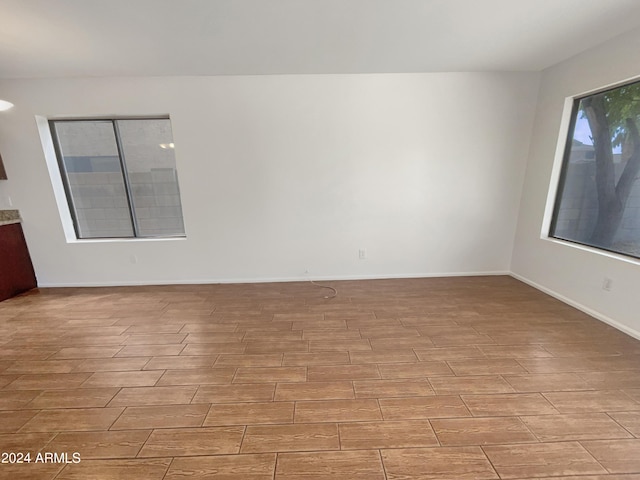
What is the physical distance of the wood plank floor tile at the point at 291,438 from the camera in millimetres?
1400

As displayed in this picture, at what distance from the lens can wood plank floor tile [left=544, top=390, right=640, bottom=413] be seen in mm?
1589

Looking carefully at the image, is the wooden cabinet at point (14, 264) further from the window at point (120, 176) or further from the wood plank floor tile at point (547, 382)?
the wood plank floor tile at point (547, 382)

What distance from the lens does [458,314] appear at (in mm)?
2717

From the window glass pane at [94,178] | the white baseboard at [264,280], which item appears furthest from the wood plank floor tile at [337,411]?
the window glass pane at [94,178]

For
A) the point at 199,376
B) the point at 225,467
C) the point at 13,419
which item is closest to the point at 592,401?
the point at 225,467

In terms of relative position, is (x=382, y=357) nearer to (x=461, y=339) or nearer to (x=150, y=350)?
(x=461, y=339)

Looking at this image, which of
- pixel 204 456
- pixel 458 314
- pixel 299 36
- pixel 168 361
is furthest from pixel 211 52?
pixel 458 314

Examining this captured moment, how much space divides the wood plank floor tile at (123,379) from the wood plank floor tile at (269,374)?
608mm

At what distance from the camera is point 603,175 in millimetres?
2637

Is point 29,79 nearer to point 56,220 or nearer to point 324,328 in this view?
point 56,220

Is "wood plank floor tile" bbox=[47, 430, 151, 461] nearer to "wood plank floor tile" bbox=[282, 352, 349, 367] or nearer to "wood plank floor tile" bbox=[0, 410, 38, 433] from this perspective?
"wood plank floor tile" bbox=[0, 410, 38, 433]

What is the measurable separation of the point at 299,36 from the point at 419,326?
2817 millimetres

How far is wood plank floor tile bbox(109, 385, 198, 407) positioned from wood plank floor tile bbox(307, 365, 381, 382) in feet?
2.69

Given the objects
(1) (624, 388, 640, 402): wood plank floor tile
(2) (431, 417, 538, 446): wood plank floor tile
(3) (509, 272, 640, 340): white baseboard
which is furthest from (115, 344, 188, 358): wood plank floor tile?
(3) (509, 272, 640, 340): white baseboard
